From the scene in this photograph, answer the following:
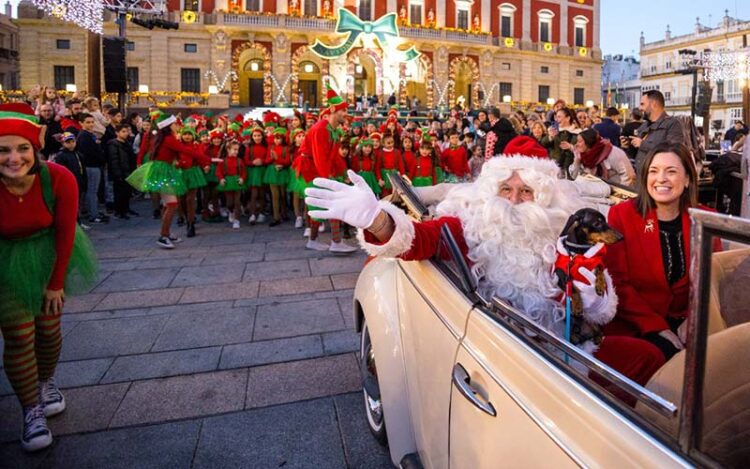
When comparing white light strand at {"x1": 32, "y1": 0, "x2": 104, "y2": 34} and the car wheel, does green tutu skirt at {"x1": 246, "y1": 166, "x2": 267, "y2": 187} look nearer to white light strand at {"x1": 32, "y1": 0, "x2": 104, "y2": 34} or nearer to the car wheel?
the car wheel

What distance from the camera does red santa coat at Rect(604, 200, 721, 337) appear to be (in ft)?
7.46

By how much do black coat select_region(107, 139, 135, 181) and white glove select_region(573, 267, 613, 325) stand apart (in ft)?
34.7

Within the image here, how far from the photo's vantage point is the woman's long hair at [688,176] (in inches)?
97.3

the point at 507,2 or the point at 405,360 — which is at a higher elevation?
the point at 507,2

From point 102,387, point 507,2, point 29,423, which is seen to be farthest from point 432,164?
point 507,2

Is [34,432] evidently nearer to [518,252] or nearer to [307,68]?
[518,252]

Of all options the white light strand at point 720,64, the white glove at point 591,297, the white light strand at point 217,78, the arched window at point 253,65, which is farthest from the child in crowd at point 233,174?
the arched window at point 253,65

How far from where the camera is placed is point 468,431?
4.99 ft

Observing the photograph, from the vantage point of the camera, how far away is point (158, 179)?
7410 mm

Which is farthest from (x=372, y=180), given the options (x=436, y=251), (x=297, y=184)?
(x=436, y=251)

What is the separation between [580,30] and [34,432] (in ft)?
167

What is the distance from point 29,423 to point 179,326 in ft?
5.88

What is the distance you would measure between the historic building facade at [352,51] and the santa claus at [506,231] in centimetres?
2898

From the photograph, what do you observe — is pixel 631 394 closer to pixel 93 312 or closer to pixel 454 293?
pixel 454 293
